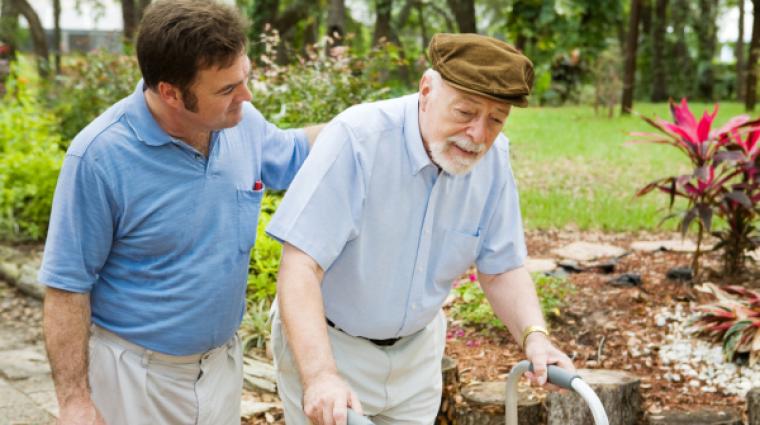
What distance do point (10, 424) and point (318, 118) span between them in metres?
3.30

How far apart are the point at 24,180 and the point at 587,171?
6.24m

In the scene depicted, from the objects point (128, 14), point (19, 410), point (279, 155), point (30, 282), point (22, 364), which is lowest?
point (30, 282)

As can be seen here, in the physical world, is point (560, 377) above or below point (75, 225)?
below

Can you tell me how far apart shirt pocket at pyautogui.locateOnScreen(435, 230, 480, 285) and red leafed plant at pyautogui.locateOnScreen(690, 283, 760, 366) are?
7.43 feet

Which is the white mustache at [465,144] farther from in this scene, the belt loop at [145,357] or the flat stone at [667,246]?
the flat stone at [667,246]

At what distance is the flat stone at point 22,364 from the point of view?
485 centimetres

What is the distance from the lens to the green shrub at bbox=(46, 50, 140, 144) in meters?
9.04

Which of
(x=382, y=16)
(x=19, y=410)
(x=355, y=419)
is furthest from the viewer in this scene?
(x=382, y=16)

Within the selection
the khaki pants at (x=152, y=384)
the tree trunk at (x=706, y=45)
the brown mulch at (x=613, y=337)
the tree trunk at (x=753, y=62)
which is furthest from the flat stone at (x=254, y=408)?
the tree trunk at (x=706, y=45)

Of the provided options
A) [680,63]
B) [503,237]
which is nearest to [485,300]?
[503,237]

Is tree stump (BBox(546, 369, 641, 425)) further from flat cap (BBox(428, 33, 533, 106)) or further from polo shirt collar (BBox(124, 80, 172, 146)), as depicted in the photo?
polo shirt collar (BBox(124, 80, 172, 146))

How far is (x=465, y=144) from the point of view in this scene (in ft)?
7.33

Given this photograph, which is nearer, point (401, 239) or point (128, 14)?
point (401, 239)

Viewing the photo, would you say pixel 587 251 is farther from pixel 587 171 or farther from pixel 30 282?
pixel 587 171
